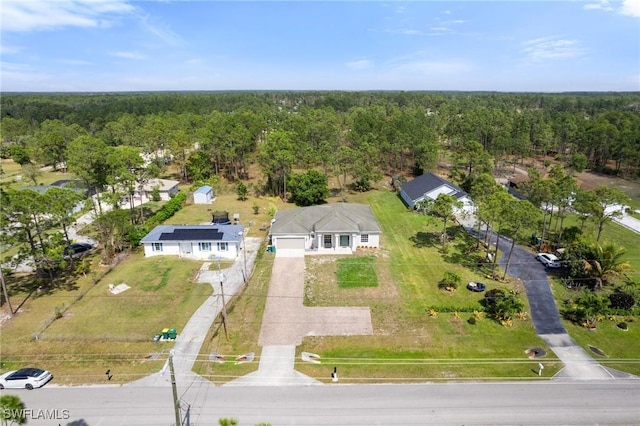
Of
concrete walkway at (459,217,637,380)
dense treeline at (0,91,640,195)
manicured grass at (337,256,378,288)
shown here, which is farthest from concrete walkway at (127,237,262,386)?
concrete walkway at (459,217,637,380)

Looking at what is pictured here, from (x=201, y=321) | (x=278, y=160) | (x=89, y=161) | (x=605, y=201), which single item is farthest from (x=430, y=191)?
A: (x=89, y=161)

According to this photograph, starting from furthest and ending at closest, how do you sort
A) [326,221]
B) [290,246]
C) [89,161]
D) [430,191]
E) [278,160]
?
[278,160]
[430,191]
[89,161]
[326,221]
[290,246]

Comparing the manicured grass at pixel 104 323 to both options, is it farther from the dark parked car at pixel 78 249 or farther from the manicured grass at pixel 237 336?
the dark parked car at pixel 78 249

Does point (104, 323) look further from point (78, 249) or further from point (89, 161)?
point (89, 161)

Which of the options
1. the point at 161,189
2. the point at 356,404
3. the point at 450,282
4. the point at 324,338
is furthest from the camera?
the point at 161,189

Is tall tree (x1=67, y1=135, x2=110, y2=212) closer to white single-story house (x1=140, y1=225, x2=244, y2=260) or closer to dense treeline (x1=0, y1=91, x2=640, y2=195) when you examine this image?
dense treeline (x1=0, y1=91, x2=640, y2=195)

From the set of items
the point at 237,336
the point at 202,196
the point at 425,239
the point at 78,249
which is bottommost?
the point at 237,336
